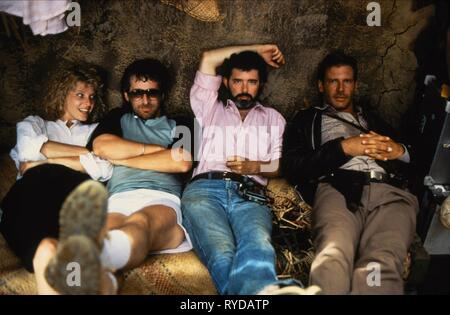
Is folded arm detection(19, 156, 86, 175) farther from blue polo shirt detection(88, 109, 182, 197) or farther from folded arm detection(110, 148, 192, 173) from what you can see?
folded arm detection(110, 148, 192, 173)

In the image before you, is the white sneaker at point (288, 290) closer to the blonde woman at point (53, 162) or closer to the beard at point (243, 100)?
the blonde woman at point (53, 162)

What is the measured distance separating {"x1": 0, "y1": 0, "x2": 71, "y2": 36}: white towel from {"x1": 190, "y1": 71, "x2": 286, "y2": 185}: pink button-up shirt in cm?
122

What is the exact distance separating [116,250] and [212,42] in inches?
91.7

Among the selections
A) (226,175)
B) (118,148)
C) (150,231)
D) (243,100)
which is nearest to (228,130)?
(243,100)

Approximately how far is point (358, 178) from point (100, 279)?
2146 mm

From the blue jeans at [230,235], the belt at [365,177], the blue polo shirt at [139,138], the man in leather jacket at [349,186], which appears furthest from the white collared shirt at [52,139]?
the belt at [365,177]

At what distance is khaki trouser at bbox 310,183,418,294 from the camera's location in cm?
299

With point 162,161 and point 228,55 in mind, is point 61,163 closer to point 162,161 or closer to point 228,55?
point 162,161

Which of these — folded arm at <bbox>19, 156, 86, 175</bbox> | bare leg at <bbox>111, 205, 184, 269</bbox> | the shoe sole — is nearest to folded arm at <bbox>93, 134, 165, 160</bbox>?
folded arm at <bbox>19, 156, 86, 175</bbox>

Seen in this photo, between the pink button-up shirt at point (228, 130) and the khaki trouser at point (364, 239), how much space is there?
578 millimetres

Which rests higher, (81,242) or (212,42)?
(212,42)

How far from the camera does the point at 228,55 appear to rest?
4.09 meters
